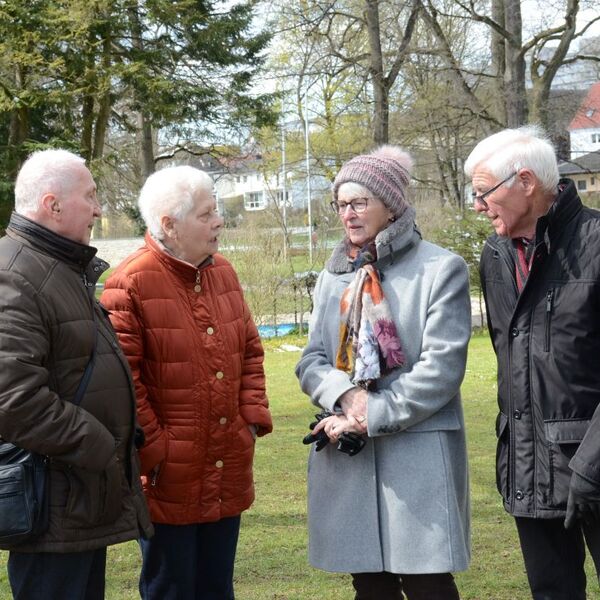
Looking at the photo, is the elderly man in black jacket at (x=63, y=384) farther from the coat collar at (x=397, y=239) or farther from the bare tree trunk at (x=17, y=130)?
the bare tree trunk at (x=17, y=130)

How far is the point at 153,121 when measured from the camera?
22.2 meters

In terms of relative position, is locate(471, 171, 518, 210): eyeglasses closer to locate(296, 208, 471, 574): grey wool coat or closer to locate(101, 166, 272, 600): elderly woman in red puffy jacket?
locate(296, 208, 471, 574): grey wool coat

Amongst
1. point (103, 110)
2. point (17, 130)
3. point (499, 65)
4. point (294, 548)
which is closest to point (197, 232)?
point (294, 548)

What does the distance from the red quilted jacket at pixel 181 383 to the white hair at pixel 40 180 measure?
584 millimetres

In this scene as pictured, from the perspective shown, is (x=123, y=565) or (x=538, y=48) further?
(x=538, y=48)

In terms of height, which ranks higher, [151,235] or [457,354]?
[151,235]

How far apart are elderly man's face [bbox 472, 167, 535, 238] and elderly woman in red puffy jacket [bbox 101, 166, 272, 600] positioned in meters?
1.08

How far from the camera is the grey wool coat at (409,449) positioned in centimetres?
321

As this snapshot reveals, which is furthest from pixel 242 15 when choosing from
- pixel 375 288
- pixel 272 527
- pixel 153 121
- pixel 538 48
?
pixel 375 288

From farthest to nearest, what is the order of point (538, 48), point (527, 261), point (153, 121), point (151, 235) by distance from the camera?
point (153, 121)
point (538, 48)
point (151, 235)
point (527, 261)

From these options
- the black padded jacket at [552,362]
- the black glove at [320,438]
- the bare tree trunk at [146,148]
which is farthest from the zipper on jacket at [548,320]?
the bare tree trunk at [146,148]

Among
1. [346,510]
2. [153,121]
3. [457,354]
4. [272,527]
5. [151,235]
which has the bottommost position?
[272,527]

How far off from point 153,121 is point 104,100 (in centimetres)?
140

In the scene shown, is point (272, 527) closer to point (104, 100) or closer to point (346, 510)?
point (346, 510)
